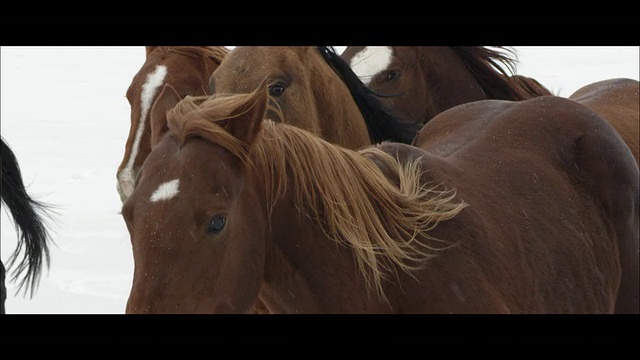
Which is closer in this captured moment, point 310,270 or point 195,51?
point 310,270

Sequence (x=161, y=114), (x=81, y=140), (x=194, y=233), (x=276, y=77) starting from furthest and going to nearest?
(x=81, y=140) < (x=276, y=77) < (x=161, y=114) < (x=194, y=233)

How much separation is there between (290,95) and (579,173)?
4.98ft

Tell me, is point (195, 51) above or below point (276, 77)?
below

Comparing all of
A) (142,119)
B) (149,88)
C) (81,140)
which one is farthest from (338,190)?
(81,140)

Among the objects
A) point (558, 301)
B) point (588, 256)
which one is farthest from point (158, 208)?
point (588, 256)

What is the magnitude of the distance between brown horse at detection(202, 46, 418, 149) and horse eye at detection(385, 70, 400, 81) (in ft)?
2.00

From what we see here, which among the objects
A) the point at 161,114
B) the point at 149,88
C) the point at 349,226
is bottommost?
the point at 149,88

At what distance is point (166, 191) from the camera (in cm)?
236

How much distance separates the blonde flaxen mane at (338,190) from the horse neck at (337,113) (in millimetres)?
1732

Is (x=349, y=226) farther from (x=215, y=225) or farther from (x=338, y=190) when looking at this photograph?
(x=215, y=225)

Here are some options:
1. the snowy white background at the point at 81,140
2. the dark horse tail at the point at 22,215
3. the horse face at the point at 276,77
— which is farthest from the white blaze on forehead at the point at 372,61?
the dark horse tail at the point at 22,215

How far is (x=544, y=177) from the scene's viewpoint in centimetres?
332

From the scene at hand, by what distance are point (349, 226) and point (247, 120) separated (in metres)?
0.45

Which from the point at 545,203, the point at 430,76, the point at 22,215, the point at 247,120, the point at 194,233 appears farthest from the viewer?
the point at 430,76
